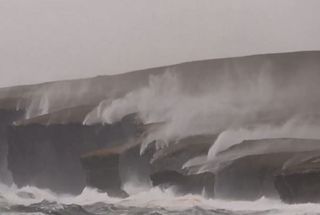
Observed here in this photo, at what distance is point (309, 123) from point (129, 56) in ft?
1.23

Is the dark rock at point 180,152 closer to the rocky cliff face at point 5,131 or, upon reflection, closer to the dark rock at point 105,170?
the dark rock at point 105,170

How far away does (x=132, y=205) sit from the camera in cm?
120

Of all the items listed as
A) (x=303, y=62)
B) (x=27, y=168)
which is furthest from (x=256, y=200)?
(x=27, y=168)

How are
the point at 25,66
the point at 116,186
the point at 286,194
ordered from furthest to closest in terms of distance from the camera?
the point at 25,66
the point at 116,186
the point at 286,194

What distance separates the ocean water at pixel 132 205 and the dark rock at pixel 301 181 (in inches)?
0.5

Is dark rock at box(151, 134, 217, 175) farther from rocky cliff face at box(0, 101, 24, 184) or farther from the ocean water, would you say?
rocky cliff face at box(0, 101, 24, 184)

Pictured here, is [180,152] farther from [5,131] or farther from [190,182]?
[5,131]

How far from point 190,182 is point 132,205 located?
125 mm

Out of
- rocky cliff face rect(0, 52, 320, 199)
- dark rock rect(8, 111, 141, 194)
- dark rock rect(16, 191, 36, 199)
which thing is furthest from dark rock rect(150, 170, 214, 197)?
dark rock rect(16, 191, 36, 199)

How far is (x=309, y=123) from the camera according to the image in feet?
3.68

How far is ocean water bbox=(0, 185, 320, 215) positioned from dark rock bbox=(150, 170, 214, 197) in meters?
0.01

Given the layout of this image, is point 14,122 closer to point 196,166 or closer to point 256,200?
point 196,166

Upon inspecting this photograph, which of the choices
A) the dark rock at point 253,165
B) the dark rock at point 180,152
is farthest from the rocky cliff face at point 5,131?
the dark rock at point 253,165

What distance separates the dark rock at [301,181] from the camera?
108cm
